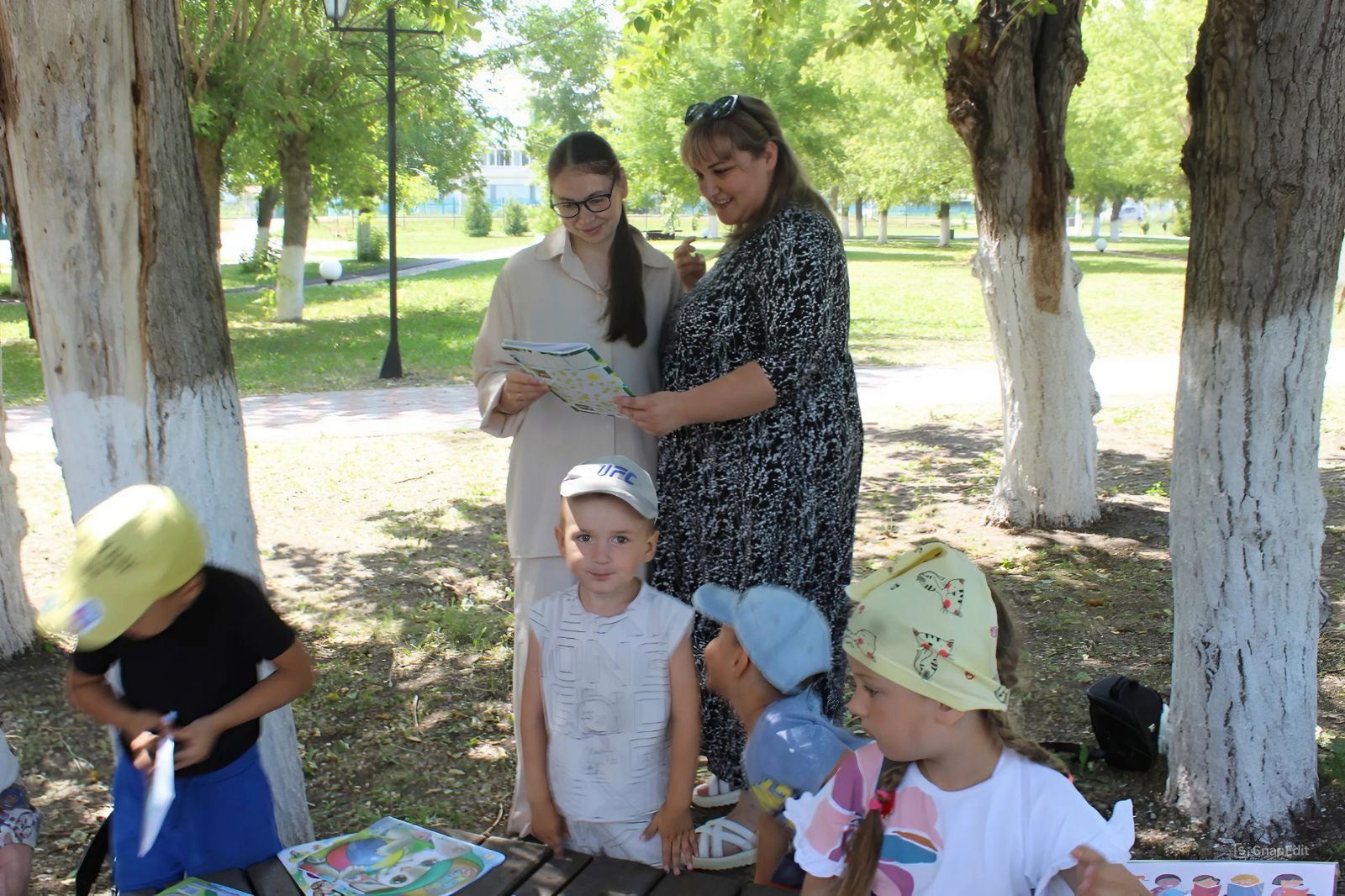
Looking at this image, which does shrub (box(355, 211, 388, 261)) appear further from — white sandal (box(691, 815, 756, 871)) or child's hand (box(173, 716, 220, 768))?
child's hand (box(173, 716, 220, 768))

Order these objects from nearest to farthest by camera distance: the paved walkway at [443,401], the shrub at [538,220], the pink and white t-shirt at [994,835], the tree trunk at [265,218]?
1. the pink and white t-shirt at [994,835]
2. the paved walkway at [443,401]
3. the tree trunk at [265,218]
4. the shrub at [538,220]

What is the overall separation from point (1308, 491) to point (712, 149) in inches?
76.2

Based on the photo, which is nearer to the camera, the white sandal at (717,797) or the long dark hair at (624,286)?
the long dark hair at (624,286)

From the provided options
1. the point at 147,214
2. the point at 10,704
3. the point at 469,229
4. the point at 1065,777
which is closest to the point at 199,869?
the point at 147,214

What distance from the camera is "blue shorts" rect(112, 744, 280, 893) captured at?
2.45 metres

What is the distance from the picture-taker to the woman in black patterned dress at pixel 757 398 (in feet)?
9.82

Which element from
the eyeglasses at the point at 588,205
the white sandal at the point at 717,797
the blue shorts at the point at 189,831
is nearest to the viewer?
the blue shorts at the point at 189,831

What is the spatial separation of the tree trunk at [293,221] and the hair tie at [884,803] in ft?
58.8

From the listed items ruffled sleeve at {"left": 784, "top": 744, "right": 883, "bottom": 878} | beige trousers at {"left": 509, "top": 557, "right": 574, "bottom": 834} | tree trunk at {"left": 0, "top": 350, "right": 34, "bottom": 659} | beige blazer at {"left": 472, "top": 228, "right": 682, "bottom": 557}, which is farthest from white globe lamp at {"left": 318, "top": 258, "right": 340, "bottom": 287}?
ruffled sleeve at {"left": 784, "top": 744, "right": 883, "bottom": 878}

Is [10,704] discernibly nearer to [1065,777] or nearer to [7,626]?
[7,626]

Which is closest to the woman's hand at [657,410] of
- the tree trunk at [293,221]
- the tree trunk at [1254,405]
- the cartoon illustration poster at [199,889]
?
the cartoon illustration poster at [199,889]

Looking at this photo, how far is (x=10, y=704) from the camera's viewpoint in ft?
15.0

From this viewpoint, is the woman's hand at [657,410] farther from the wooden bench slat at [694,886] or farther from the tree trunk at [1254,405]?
the tree trunk at [1254,405]
